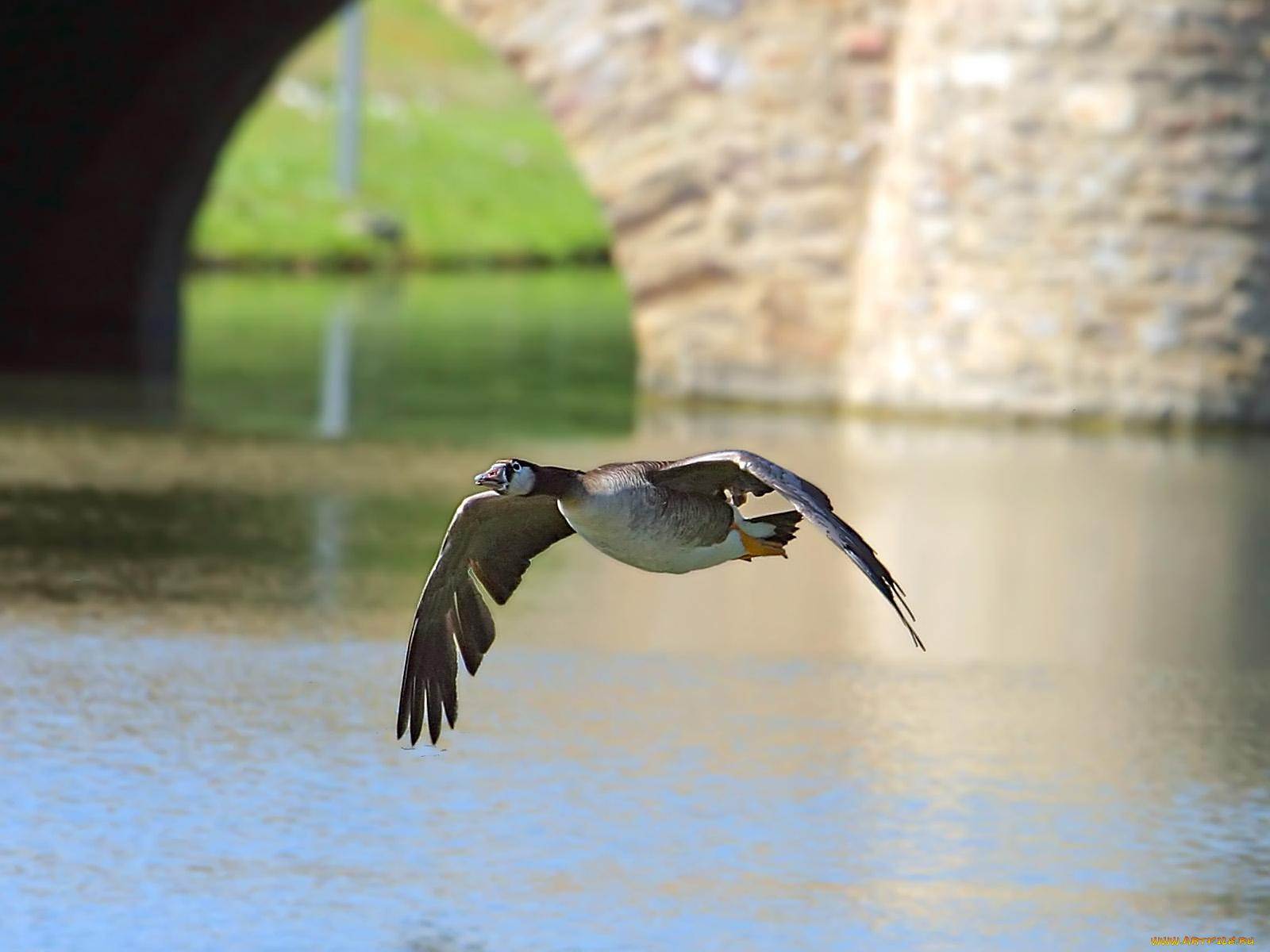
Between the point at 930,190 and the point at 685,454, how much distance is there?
8.41 feet

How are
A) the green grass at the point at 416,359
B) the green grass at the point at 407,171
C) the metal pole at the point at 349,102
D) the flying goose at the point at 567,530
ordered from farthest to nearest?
the metal pole at the point at 349,102 → the green grass at the point at 407,171 → the green grass at the point at 416,359 → the flying goose at the point at 567,530

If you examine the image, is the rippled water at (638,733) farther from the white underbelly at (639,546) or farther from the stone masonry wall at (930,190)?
the stone masonry wall at (930,190)

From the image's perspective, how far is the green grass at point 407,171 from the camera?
1480 inches

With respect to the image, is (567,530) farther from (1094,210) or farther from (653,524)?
(1094,210)

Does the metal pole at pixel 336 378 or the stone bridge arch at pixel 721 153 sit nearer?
the metal pole at pixel 336 378

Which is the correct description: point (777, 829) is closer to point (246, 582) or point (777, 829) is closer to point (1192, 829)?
point (1192, 829)

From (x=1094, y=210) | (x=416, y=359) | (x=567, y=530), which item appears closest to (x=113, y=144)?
(x=416, y=359)

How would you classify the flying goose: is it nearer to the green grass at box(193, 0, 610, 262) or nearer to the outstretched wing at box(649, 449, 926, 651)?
the outstretched wing at box(649, 449, 926, 651)

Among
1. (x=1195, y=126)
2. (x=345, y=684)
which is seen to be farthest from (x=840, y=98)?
(x=345, y=684)

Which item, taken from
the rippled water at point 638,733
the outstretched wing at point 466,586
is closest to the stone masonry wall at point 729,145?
the rippled water at point 638,733

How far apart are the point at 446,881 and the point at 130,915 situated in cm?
72

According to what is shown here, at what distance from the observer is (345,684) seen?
26.0 ft

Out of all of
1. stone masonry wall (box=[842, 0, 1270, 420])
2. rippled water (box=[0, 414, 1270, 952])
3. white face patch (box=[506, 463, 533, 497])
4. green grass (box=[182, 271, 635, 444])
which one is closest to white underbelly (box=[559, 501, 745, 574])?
white face patch (box=[506, 463, 533, 497])

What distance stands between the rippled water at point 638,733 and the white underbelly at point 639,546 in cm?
72
